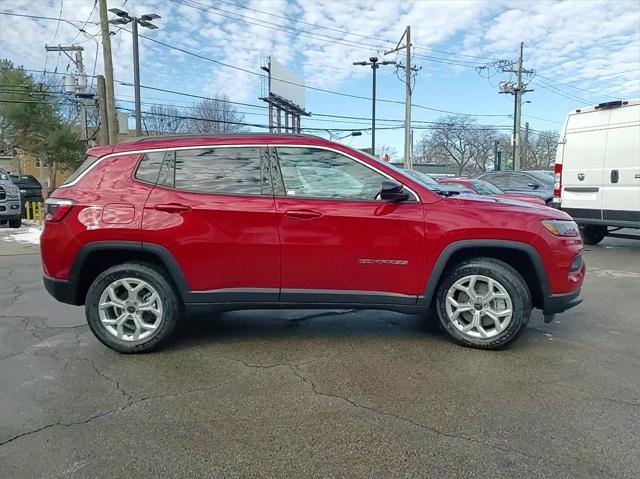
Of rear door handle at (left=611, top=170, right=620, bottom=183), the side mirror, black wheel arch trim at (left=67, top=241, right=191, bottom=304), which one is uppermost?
rear door handle at (left=611, top=170, right=620, bottom=183)

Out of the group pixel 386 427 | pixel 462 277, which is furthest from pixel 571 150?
pixel 386 427

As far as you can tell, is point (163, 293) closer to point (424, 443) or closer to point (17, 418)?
point (17, 418)

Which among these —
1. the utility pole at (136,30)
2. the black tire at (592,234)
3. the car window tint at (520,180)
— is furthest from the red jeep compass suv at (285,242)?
the utility pole at (136,30)

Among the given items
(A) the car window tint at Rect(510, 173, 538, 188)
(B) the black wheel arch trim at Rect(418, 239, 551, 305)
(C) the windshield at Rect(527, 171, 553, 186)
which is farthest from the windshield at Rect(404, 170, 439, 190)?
(C) the windshield at Rect(527, 171, 553, 186)

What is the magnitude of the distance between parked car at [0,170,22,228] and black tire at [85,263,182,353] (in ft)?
40.7

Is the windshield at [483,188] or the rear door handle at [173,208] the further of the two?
the windshield at [483,188]

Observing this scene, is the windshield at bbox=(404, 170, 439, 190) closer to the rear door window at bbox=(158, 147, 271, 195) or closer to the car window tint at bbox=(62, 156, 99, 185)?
the rear door window at bbox=(158, 147, 271, 195)

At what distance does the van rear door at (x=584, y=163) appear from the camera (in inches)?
342

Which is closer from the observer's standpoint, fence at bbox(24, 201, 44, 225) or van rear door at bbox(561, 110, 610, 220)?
van rear door at bbox(561, 110, 610, 220)

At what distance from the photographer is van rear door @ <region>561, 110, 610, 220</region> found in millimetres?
8695

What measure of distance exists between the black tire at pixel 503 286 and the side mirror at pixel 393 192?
2.50 feet

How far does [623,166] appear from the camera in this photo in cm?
837

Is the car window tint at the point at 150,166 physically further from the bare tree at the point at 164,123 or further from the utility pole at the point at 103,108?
the bare tree at the point at 164,123

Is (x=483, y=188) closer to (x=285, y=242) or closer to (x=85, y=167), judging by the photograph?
(x=285, y=242)
